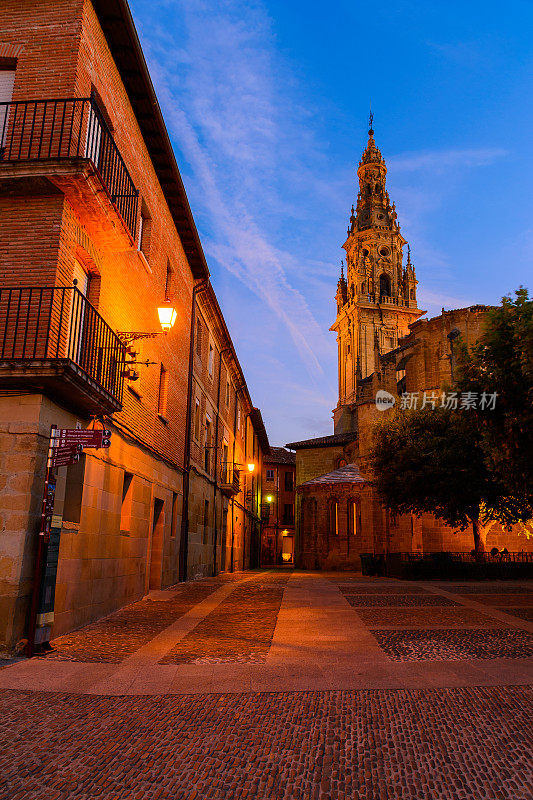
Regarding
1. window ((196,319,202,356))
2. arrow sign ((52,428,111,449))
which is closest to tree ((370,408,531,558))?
window ((196,319,202,356))

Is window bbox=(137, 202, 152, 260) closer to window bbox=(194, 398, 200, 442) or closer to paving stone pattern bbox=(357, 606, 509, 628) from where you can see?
window bbox=(194, 398, 200, 442)

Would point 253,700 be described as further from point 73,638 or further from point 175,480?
point 175,480

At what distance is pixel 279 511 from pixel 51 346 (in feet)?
194

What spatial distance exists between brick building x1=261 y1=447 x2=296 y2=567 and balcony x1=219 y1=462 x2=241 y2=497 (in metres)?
36.3

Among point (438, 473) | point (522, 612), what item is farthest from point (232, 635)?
point (438, 473)

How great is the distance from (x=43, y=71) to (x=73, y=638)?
8.51 meters

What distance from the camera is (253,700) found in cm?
556

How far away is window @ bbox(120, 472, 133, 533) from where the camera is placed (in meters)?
11.8

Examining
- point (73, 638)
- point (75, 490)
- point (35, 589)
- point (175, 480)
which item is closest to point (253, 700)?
point (35, 589)

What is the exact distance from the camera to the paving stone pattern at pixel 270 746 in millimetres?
3820

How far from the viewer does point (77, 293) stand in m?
9.22

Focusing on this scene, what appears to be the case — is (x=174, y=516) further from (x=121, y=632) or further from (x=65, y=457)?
(x=65, y=457)

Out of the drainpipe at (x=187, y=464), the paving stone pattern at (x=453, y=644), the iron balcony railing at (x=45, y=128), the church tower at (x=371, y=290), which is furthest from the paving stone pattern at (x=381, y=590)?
the church tower at (x=371, y=290)

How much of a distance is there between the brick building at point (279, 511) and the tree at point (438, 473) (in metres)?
39.5
